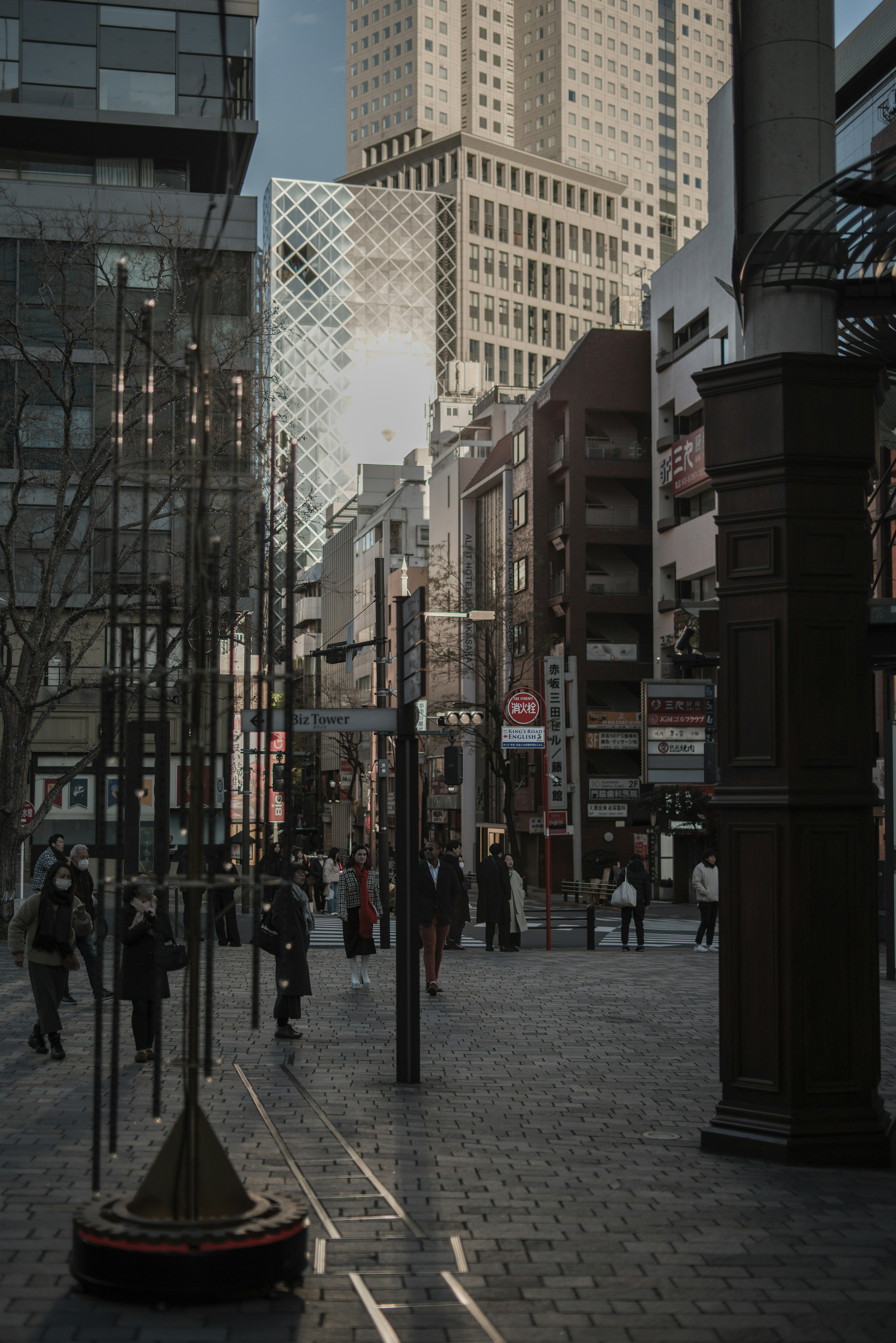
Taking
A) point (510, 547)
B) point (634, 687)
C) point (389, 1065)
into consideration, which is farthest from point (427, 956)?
point (510, 547)

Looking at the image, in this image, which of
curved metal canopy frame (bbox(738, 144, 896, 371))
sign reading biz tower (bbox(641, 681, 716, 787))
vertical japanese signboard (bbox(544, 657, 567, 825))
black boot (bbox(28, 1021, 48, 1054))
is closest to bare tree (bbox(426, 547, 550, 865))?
vertical japanese signboard (bbox(544, 657, 567, 825))

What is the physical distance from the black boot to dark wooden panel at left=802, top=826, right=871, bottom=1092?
712cm

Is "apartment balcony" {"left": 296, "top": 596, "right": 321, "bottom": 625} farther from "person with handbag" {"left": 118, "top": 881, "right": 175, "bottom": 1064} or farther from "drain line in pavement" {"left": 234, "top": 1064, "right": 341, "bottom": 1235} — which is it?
"drain line in pavement" {"left": 234, "top": 1064, "right": 341, "bottom": 1235}

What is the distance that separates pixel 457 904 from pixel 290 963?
7.82 m

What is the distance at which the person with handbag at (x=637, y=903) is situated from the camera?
90.5 feet

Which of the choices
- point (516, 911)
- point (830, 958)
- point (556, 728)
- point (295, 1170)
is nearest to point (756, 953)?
point (830, 958)

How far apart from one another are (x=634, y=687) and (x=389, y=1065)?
1865 inches

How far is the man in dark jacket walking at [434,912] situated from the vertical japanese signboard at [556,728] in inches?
416

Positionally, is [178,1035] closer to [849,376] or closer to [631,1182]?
[631,1182]

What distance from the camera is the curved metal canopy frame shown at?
930cm

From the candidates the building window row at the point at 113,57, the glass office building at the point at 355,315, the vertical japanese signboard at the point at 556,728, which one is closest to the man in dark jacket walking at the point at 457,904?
the vertical japanese signboard at the point at 556,728

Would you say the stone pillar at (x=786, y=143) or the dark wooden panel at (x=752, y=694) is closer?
the dark wooden panel at (x=752, y=694)

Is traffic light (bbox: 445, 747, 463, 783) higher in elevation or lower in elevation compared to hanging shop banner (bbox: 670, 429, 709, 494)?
lower

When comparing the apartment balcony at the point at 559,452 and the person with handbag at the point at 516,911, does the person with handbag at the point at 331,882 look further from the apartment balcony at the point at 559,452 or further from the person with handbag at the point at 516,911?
the apartment balcony at the point at 559,452
